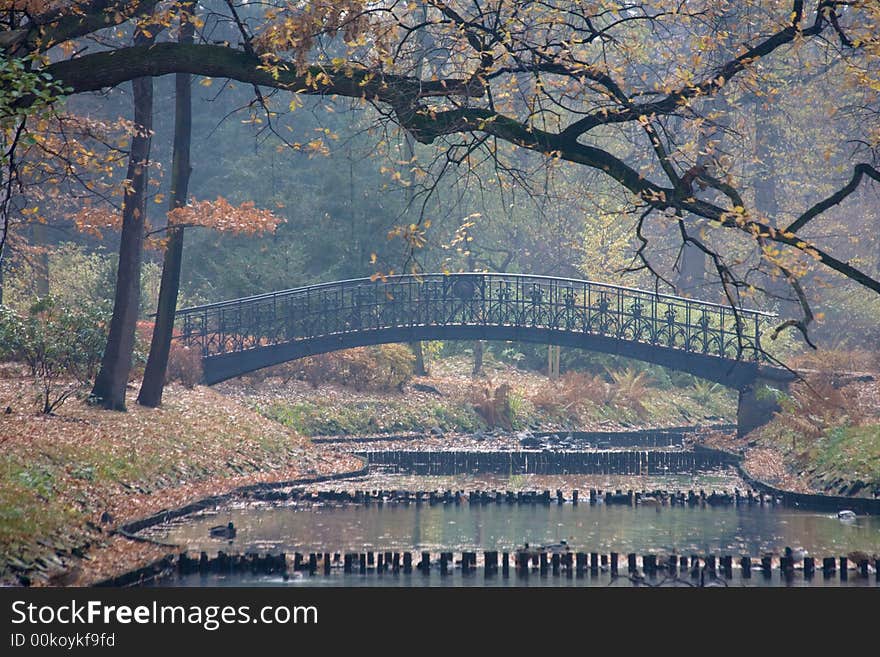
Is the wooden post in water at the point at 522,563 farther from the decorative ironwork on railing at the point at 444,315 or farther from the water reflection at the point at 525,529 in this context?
the decorative ironwork on railing at the point at 444,315

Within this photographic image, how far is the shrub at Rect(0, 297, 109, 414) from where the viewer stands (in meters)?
19.2

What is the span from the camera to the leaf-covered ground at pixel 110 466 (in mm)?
11023

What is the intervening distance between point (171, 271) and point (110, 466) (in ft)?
24.3

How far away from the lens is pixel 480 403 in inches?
1237

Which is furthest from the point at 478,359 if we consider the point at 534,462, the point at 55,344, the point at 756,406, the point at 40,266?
the point at 55,344

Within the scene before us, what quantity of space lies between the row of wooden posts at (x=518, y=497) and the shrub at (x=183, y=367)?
8.55 metres

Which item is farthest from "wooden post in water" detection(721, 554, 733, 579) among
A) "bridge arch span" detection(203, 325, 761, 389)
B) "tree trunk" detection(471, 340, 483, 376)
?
"tree trunk" detection(471, 340, 483, 376)

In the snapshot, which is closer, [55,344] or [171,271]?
[55,344]

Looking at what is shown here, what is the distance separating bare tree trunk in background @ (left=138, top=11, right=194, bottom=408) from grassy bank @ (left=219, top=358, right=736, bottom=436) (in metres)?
4.12

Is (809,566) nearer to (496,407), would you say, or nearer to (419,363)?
(496,407)

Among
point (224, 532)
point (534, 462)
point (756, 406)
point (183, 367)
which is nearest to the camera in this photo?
point (224, 532)

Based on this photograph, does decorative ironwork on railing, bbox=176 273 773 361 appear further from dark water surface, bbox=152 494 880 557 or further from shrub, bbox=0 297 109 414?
dark water surface, bbox=152 494 880 557

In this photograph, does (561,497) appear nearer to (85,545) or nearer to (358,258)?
(85,545)
